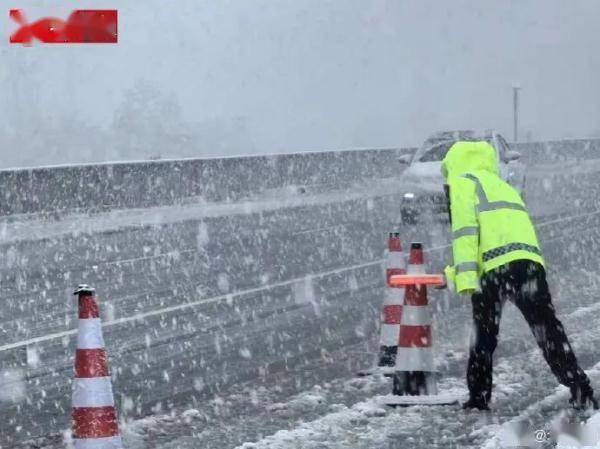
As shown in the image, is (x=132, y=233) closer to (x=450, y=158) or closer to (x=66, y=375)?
(x=66, y=375)

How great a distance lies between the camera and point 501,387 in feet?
28.7

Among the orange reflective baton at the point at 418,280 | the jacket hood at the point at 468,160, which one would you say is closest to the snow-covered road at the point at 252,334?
the orange reflective baton at the point at 418,280

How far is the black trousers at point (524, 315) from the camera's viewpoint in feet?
25.8

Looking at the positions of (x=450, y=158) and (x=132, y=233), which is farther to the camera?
(x=132, y=233)

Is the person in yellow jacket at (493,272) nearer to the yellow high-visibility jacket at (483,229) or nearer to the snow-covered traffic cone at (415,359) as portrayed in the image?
the yellow high-visibility jacket at (483,229)

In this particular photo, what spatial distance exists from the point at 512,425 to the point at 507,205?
1.26 meters

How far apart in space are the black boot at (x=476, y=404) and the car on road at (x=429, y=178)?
14.1m

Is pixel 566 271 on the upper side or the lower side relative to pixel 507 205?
lower

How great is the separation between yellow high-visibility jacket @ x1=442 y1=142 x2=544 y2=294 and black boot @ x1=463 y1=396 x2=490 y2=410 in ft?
2.29

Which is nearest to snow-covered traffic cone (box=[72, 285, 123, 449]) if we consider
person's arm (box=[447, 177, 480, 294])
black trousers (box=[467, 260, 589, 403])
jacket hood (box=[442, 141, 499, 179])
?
person's arm (box=[447, 177, 480, 294])

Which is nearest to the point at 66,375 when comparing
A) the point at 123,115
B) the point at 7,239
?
the point at 7,239

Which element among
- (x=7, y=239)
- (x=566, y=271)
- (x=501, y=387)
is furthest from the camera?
(x=7, y=239)

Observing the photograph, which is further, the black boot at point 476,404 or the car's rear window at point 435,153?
the car's rear window at point 435,153

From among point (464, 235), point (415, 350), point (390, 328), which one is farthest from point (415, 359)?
point (390, 328)
